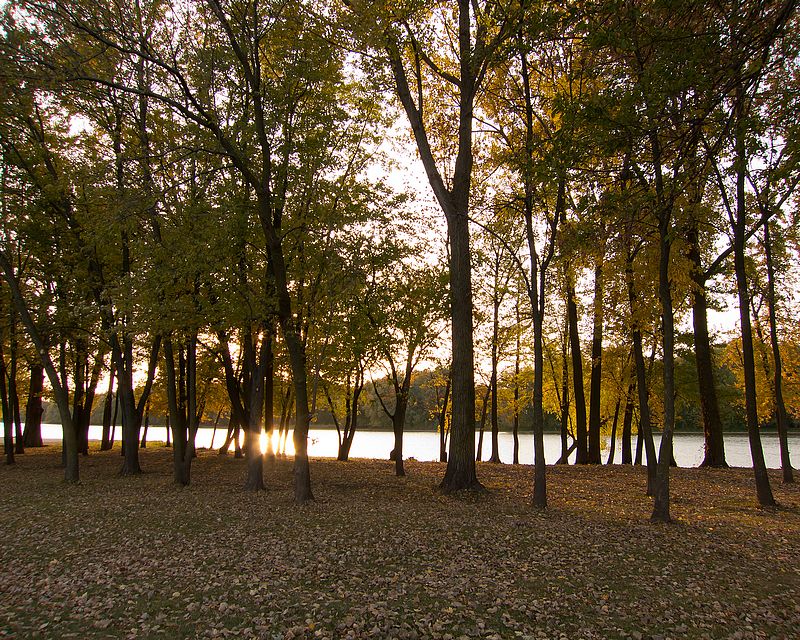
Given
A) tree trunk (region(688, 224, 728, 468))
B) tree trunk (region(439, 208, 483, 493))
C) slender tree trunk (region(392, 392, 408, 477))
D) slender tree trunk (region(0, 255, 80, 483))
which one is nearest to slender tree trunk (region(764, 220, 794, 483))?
tree trunk (region(688, 224, 728, 468))

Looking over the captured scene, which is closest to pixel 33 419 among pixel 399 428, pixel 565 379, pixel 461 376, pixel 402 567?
pixel 399 428

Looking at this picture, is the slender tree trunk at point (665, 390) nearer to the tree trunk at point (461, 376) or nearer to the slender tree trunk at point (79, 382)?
the tree trunk at point (461, 376)

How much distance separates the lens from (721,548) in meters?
8.62

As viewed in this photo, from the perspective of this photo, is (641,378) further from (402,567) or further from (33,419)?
(33,419)

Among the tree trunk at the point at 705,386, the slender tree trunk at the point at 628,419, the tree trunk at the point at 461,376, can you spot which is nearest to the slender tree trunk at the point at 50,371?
the tree trunk at the point at 461,376

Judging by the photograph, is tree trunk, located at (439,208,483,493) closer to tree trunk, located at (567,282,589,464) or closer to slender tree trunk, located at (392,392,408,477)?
slender tree trunk, located at (392,392,408,477)

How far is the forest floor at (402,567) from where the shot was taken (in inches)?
235

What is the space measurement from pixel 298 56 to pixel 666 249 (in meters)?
11.0

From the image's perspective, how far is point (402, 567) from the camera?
25.8 feet

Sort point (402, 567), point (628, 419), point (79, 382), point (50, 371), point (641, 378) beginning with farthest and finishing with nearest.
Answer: point (628, 419) → point (79, 382) → point (50, 371) → point (641, 378) → point (402, 567)

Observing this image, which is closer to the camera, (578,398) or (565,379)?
(578,398)

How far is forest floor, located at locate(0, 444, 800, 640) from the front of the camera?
596 centimetres

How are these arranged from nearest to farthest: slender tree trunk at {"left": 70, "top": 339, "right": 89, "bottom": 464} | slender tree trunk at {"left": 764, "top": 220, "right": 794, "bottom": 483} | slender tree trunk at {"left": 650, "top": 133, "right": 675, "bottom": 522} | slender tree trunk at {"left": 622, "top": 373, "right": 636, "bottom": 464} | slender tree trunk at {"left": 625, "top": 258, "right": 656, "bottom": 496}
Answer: slender tree trunk at {"left": 650, "top": 133, "right": 675, "bottom": 522}, slender tree trunk at {"left": 625, "top": 258, "right": 656, "bottom": 496}, slender tree trunk at {"left": 764, "top": 220, "right": 794, "bottom": 483}, slender tree trunk at {"left": 70, "top": 339, "right": 89, "bottom": 464}, slender tree trunk at {"left": 622, "top": 373, "right": 636, "bottom": 464}

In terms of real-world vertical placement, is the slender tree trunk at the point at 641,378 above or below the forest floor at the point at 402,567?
above
